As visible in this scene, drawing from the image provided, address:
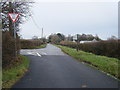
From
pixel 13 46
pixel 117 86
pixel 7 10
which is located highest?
pixel 7 10

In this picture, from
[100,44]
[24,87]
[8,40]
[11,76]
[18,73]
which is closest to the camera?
[24,87]

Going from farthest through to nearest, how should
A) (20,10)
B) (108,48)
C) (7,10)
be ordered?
(108,48), (20,10), (7,10)

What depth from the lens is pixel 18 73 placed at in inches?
332

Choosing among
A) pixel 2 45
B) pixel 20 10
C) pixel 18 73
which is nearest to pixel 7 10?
pixel 20 10

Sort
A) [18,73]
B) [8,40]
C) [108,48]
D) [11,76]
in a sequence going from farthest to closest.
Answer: [108,48], [8,40], [18,73], [11,76]

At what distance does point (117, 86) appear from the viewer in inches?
249

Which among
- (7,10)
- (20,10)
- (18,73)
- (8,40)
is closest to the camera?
(18,73)

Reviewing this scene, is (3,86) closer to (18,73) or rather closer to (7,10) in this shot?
(18,73)

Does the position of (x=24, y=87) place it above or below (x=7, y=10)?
below

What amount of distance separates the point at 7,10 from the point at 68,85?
1292 cm

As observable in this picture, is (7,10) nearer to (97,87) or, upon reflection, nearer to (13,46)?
(13,46)

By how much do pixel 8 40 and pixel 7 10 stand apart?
795 centimetres

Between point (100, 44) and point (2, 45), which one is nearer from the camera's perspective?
point (2, 45)

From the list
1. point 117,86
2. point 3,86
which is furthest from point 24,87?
point 117,86
